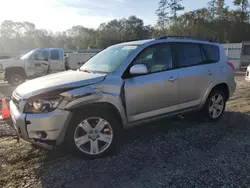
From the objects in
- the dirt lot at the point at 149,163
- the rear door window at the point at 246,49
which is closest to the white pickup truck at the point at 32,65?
the dirt lot at the point at 149,163

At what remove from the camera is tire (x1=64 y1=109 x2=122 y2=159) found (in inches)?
144

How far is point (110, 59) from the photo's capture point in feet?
15.1

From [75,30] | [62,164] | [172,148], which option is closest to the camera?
[62,164]

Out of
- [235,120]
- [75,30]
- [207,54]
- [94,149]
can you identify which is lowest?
[235,120]

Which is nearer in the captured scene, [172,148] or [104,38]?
[172,148]

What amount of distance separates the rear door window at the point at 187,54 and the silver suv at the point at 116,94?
2cm

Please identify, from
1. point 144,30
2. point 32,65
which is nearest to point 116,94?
point 32,65

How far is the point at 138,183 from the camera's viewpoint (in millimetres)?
3195

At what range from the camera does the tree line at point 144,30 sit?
47.8 metres

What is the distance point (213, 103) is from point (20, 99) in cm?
390

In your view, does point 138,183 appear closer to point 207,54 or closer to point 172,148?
point 172,148

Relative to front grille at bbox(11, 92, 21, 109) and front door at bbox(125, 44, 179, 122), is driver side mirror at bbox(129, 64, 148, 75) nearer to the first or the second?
front door at bbox(125, 44, 179, 122)

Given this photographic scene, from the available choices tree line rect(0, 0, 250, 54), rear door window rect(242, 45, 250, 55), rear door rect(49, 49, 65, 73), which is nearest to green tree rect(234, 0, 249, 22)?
tree line rect(0, 0, 250, 54)

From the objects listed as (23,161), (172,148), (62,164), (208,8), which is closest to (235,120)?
(172,148)
